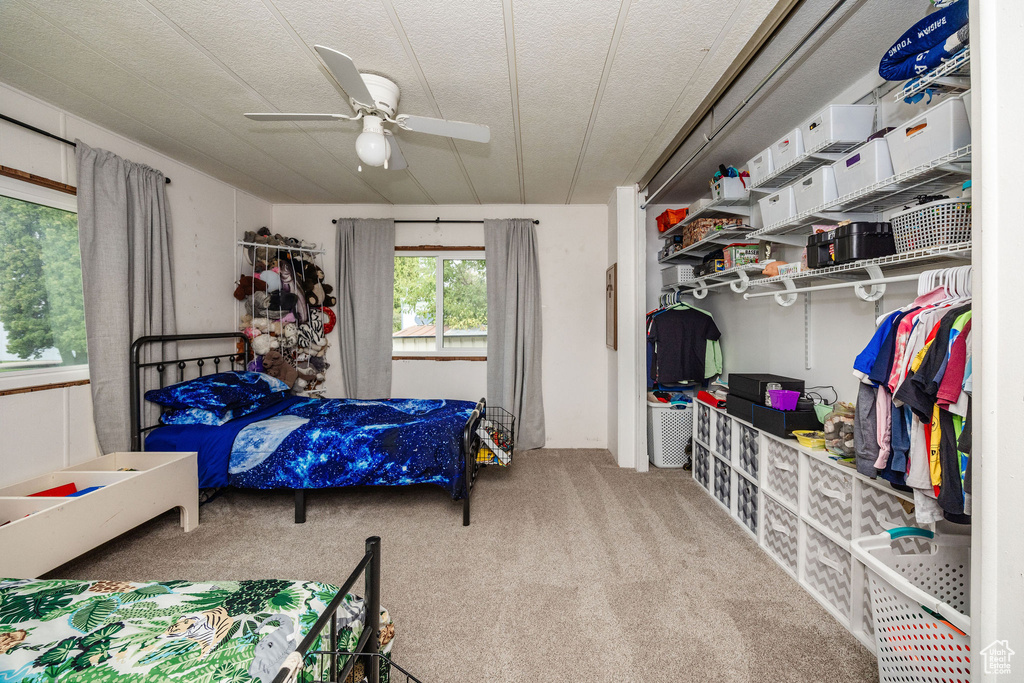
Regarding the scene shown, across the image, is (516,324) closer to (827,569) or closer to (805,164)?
(805,164)

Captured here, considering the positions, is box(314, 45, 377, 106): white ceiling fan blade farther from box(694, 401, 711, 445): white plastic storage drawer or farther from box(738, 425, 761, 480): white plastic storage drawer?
box(694, 401, 711, 445): white plastic storage drawer

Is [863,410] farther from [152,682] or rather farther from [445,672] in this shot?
[152,682]

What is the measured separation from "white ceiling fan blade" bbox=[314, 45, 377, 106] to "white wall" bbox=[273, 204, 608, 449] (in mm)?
2356

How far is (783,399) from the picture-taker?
2.28 metres

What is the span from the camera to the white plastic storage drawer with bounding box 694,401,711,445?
3.14m

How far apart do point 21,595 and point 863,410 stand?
2.89 meters

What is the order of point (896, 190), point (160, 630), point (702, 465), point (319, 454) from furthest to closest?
point (702, 465) → point (319, 454) → point (896, 190) → point (160, 630)

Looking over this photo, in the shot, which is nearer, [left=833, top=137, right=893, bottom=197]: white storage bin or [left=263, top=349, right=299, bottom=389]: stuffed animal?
[left=833, top=137, right=893, bottom=197]: white storage bin

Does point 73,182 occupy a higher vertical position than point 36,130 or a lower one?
lower

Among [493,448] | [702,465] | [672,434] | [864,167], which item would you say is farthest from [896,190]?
[493,448]

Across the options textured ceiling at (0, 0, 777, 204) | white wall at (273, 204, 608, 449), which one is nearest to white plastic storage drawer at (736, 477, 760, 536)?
white wall at (273, 204, 608, 449)

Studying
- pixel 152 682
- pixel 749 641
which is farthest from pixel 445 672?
pixel 749 641

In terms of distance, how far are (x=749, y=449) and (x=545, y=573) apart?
1478 millimetres

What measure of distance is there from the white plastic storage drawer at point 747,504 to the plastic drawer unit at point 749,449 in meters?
0.09
